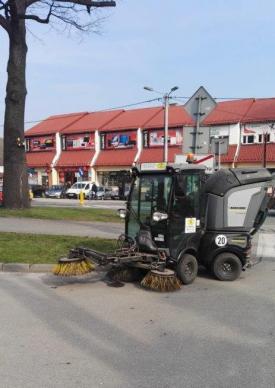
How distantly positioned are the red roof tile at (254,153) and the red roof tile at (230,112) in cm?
283

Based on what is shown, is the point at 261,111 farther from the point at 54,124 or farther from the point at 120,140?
the point at 54,124

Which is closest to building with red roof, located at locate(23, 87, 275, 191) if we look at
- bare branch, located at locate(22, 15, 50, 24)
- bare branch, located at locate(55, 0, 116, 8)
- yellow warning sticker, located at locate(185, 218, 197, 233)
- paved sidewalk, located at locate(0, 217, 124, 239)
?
bare branch, located at locate(55, 0, 116, 8)

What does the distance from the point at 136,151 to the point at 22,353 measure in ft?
163

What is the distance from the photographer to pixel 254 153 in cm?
4625

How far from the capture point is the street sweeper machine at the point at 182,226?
25.3 feet

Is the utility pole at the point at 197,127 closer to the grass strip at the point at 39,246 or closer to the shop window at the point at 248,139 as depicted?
the grass strip at the point at 39,246

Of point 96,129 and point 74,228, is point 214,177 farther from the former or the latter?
point 96,129

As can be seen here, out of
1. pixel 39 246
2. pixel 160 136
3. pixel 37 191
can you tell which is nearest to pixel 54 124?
pixel 37 191

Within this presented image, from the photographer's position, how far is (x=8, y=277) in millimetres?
8617

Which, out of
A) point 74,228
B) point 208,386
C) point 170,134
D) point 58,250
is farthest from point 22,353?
point 170,134

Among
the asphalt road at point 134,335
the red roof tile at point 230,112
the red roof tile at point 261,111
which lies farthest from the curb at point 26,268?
the red roof tile at point 261,111

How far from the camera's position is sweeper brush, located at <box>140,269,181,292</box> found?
24.5 feet

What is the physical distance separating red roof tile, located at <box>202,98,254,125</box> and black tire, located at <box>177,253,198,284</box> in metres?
39.4

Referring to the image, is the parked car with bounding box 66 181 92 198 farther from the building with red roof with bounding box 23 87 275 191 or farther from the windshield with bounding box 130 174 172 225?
the windshield with bounding box 130 174 172 225
